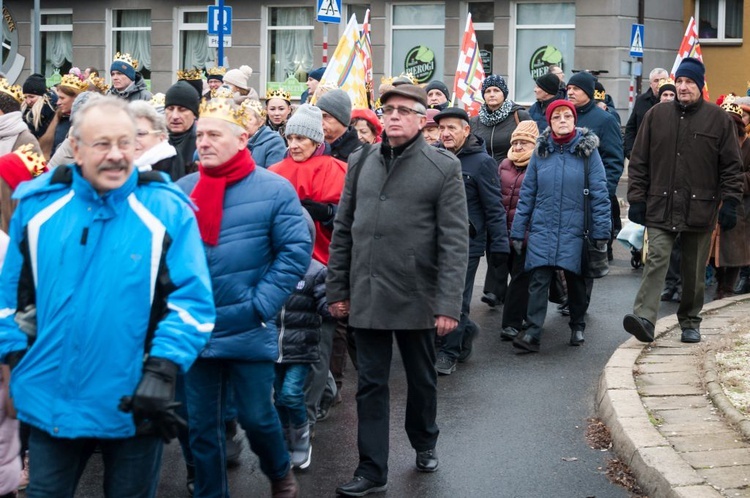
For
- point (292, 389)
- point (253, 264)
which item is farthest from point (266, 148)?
point (253, 264)

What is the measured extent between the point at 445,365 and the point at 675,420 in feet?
7.78

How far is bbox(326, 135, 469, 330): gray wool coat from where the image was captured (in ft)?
21.8

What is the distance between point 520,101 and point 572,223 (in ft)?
61.9

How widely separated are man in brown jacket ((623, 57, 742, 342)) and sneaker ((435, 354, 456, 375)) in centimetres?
130

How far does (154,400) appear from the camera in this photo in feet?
14.4

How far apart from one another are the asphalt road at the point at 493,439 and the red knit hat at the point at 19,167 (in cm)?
156

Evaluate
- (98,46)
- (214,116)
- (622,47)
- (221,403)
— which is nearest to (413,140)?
(214,116)

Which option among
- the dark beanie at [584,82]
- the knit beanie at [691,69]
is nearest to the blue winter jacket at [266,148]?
the knit beanie at [691,69]

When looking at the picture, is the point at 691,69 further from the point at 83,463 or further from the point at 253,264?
the point at 83,463

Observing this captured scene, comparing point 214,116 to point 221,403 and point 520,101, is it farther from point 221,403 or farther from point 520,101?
point 520,101

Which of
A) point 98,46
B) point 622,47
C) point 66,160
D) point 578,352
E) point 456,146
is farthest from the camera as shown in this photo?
point 98,46

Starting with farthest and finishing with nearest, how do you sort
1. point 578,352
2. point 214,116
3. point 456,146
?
point 578,352
point 456,146
point 214,116

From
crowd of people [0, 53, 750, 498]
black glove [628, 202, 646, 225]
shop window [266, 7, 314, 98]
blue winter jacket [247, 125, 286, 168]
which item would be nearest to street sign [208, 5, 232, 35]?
crowd of people [0, 53, 750, 498]

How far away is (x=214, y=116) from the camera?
19.6 ft
